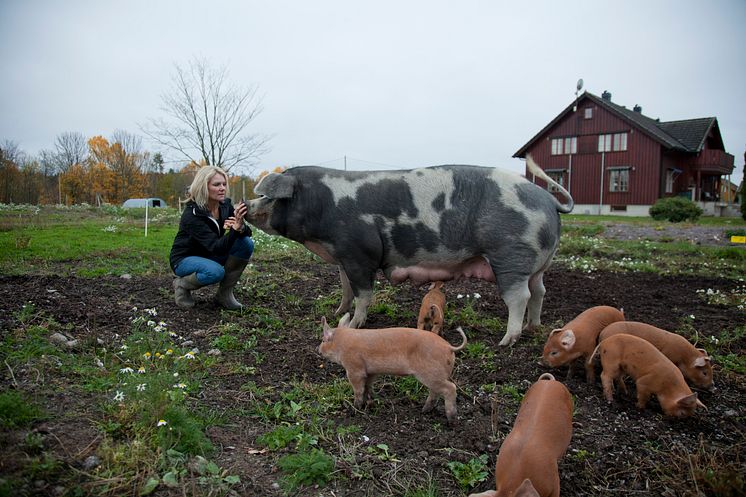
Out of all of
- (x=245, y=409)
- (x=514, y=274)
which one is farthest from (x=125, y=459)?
(x=514, y=274)

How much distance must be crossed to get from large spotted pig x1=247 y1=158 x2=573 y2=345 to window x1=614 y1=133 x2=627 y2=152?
110 ft

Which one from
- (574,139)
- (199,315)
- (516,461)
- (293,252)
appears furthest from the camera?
(574,139)

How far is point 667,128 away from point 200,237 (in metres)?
42.6

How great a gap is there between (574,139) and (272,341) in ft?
120

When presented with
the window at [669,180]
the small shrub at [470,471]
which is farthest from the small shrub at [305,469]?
the window at [669,180]

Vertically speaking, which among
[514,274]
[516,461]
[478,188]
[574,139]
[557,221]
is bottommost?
[516,461]

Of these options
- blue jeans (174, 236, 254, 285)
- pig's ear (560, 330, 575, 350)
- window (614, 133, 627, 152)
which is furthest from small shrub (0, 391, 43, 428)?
window (614, 133, 627, 152)

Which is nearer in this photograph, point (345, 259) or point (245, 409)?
point (245, 409)

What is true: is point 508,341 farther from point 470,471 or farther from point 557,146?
point 557,146

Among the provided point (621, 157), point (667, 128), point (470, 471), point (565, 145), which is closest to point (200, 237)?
A: point (470, 471)

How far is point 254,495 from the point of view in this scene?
2.57m

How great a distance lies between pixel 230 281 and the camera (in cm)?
599

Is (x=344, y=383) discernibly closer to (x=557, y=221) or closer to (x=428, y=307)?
(x=428, y=307)

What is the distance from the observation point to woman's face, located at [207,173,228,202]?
5.88m
